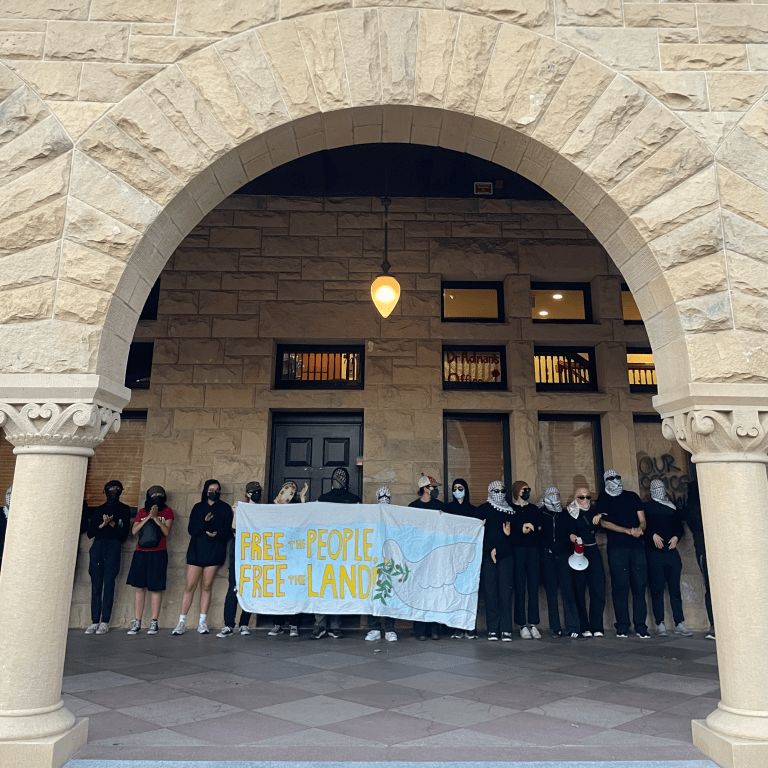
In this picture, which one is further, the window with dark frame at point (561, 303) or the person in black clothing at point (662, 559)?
the window with dark frame at point (561, 303)

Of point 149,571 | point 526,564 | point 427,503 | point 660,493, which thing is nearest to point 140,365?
point 149,571

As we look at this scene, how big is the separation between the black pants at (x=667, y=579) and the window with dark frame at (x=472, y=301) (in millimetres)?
3270

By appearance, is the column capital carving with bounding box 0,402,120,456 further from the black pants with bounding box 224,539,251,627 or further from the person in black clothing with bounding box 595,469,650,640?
the person in black clothing with bounding box 595,469,650,640

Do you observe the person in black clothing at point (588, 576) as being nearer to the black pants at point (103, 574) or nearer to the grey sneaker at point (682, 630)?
the grey sneaker at point (682, 630)

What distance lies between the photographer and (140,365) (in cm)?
776

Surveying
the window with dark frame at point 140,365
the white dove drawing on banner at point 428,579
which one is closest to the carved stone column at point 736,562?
the white dove drawing on banner at point 428,579

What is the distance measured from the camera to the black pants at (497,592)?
6.60 m

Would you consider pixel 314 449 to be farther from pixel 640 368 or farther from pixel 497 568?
pixel 640 368

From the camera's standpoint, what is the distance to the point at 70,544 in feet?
11.1

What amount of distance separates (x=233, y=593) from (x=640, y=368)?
5452mm

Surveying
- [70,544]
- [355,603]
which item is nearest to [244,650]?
[355,603]

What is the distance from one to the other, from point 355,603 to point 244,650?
3.65 feet

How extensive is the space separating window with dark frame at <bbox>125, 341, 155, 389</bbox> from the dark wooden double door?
1.64 metres

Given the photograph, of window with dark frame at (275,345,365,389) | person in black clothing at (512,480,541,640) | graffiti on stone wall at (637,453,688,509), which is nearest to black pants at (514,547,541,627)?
person in black clothing at (512,480,541,640)
